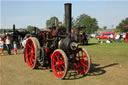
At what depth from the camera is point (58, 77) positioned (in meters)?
4.41

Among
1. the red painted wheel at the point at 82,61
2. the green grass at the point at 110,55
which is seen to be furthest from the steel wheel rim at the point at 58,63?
the green grass at the point at 110,55

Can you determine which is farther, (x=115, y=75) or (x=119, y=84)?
(x=115, y=75)

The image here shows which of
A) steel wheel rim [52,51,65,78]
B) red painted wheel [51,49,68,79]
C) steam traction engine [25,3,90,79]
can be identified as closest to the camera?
red painted wheel [51,49,68,79]

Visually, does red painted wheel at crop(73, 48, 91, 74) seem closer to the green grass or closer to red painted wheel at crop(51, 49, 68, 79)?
red painted wheel at crop(51, 49, 68, 79)

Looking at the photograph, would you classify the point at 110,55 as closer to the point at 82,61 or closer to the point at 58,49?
the point at 82,61

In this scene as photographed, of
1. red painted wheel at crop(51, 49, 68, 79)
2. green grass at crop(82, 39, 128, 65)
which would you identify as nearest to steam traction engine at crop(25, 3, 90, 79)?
red painted wheel at crop(51, 49, 68, 79)

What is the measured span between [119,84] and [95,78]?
0.75 metres

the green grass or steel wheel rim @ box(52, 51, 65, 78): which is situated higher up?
steel wheel rim @ box(52, 51, 65, 78)

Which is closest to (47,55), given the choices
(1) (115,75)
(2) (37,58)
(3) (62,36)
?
(2) (37,58)

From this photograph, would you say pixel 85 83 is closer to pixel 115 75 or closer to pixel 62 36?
pixel 115 75

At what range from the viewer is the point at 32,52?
574 cm

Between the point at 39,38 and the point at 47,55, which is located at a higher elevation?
the point at 39,38

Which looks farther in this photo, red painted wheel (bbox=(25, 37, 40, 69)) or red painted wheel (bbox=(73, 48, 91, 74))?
red painted wheel (bbox=(25, 37, 40, 69))

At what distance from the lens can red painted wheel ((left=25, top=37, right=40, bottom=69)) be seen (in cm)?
527
